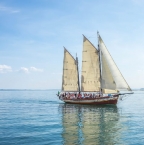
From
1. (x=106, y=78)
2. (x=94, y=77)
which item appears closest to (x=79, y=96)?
(x=94, y=77)

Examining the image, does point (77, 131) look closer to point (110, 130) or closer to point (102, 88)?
point (110, 130)

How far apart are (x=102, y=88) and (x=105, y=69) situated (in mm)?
5836

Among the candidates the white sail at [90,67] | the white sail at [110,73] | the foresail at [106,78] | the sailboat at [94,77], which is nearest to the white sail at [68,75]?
the sailboat at [94,77]

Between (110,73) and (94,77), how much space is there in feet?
22.6

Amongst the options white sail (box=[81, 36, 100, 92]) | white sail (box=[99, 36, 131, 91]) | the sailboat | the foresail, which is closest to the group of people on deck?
the sailboat

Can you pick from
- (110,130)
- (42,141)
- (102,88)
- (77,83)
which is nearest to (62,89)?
(77,83)

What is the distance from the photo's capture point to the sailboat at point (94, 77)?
60.8 meters

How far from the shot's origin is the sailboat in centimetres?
6081

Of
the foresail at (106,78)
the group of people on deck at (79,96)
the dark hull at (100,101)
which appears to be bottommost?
the dark hull at (100,101)

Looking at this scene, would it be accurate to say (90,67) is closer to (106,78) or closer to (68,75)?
(106,78)

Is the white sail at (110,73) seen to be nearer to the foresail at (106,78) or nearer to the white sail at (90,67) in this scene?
the foresail at (106,78)

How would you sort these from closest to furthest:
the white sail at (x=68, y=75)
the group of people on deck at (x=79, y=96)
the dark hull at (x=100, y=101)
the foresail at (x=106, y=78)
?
the foresail at (x=106, y=78), the dark hull at (x=100, y=101), the group of people on deck at (x=79, y=96), the white sail at (x=68, y=75)

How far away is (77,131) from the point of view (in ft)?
93.6

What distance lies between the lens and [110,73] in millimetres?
60875
